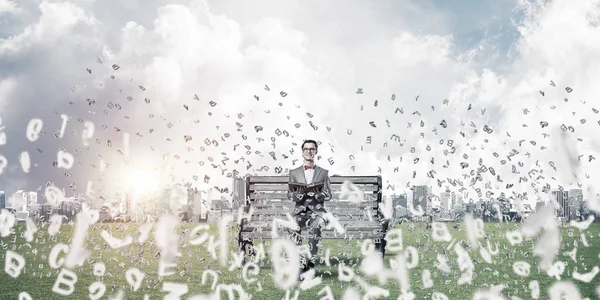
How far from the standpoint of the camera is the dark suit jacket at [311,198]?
444 inches

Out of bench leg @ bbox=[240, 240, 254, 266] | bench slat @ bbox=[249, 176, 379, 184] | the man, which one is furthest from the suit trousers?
bench slat @ bbox=[249, 176, 379, 184]

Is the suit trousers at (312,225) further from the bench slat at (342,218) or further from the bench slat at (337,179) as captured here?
the bench slat at (337,179)

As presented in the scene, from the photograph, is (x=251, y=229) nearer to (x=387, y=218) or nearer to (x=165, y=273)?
(x=165, y=273)

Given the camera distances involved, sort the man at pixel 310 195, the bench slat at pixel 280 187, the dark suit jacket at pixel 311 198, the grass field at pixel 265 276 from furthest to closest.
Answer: the bench slat at pixel 280 187 → the dark suit jacket at pixel 311 198 → the man at pixel 310 195 → the grass field at pixel 265 276

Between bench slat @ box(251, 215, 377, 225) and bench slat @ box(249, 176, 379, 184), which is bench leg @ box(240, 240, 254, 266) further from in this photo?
bench slat @ box(249, 176, 379, 184)

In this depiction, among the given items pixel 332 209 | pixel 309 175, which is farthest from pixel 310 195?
pixel 332 209

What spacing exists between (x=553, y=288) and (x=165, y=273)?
21.8 feet

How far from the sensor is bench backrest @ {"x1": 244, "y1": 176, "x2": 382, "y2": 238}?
13.9 metres

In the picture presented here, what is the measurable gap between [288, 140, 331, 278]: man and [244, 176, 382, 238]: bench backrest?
225 centimetres

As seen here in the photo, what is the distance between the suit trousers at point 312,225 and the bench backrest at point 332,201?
6.77 feet

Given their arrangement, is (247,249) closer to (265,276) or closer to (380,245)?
(265,276)

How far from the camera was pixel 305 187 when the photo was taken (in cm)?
1121

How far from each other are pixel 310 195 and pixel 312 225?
0.52m

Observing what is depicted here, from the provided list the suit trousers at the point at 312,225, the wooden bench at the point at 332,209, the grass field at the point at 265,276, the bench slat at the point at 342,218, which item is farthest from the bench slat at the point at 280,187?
the suit trousers at the point at 312,225
